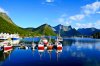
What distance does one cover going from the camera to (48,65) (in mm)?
92938

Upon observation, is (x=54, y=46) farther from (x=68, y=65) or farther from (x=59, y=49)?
(x=68, y=65)

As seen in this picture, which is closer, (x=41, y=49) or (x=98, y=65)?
(x=98, y=65)

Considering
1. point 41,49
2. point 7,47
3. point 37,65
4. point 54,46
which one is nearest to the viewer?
point 37,65

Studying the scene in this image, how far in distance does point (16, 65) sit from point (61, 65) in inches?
751

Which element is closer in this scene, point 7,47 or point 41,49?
point 7,47

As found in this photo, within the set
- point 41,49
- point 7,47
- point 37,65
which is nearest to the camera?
point 37,65

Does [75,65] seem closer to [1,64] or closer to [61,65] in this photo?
[61,65]

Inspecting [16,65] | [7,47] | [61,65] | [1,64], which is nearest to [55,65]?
[61,65]

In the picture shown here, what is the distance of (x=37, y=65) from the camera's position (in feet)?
301

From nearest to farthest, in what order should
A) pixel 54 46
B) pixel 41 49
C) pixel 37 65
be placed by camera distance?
pixel 37 65 < pixel 41 49 < pixel 54 46

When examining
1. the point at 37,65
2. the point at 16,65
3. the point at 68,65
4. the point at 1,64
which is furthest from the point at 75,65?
the point at 1,64

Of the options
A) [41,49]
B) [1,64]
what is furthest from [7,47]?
[1,64]

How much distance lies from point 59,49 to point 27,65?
7016 centimetres

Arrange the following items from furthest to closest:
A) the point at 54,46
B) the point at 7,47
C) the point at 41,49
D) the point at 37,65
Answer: the point at 54,46
the point at 41,49
the point at 7,47
the point at 37,65
